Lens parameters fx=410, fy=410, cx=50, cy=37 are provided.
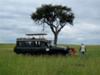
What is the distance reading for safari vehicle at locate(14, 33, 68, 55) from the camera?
38.2m

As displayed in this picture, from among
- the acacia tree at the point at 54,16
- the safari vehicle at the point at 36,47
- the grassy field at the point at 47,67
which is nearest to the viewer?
the grassy field at the point at 47,67

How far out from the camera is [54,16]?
75000mm

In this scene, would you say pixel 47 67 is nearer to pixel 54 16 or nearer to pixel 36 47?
pixel 36 47

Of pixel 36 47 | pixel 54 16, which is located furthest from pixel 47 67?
pixel 54 16

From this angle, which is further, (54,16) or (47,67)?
(54,16)

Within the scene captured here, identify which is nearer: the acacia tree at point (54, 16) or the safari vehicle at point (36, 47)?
the safari vehicle at point (36, 47)

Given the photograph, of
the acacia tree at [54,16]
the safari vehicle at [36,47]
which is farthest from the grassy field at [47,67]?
the acacia tree at [54,16]

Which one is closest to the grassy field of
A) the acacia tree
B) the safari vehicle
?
the safari vehicle

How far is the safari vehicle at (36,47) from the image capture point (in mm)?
38219

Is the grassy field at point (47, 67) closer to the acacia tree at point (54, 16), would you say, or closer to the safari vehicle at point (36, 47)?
the safari vehicle at point (36, 47)

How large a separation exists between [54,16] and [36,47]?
3586 cm

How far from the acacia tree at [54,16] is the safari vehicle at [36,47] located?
1304 inches

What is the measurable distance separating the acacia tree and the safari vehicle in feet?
109

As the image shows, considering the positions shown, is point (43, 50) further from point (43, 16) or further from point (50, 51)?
point (43, 16)
